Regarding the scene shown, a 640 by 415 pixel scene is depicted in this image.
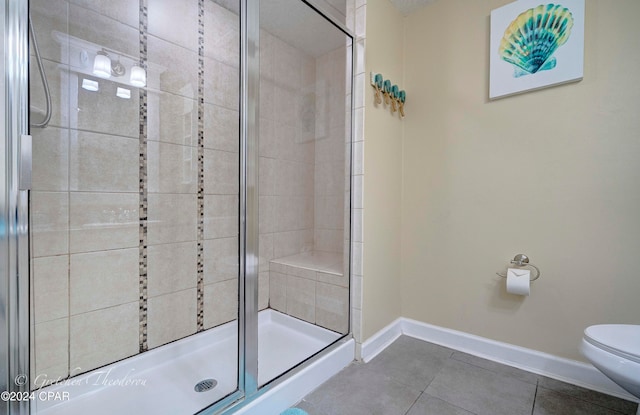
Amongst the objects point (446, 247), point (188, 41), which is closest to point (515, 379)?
point (446, 247)

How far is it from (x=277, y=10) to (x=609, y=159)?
2019mm

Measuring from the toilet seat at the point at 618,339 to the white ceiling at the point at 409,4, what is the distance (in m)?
2.22

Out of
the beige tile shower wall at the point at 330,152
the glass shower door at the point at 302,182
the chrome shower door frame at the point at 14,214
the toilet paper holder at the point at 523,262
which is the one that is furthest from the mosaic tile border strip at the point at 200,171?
the toilet paper holder at the point at 523,262

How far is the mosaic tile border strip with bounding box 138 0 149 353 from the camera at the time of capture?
65.1 inches

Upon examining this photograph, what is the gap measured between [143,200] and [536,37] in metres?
2.50

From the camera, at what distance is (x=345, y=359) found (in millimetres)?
1780

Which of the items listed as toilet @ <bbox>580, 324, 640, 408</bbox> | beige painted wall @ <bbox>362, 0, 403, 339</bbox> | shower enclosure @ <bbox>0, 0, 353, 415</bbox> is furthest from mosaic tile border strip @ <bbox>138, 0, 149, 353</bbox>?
toilet @ <bbox>580, 324, 640, 408</bbox>

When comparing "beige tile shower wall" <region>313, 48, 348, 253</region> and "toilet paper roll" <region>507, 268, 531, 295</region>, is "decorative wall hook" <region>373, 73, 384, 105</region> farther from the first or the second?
"toilet paper roll" <region>507, 268, 531, 295</region>

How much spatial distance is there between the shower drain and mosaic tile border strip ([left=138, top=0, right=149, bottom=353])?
472 millimetres

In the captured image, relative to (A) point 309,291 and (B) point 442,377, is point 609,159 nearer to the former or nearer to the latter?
(B) point 442,377

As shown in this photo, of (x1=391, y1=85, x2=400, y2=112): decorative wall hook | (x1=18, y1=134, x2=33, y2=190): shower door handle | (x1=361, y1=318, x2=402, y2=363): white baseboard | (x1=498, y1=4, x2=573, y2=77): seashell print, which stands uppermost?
(x1=498, y1=4, x2=573, y2=77): seashell print

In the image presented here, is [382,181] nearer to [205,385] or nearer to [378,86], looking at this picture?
[378,86]

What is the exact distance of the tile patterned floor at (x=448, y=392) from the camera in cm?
139

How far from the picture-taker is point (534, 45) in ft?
5.53
